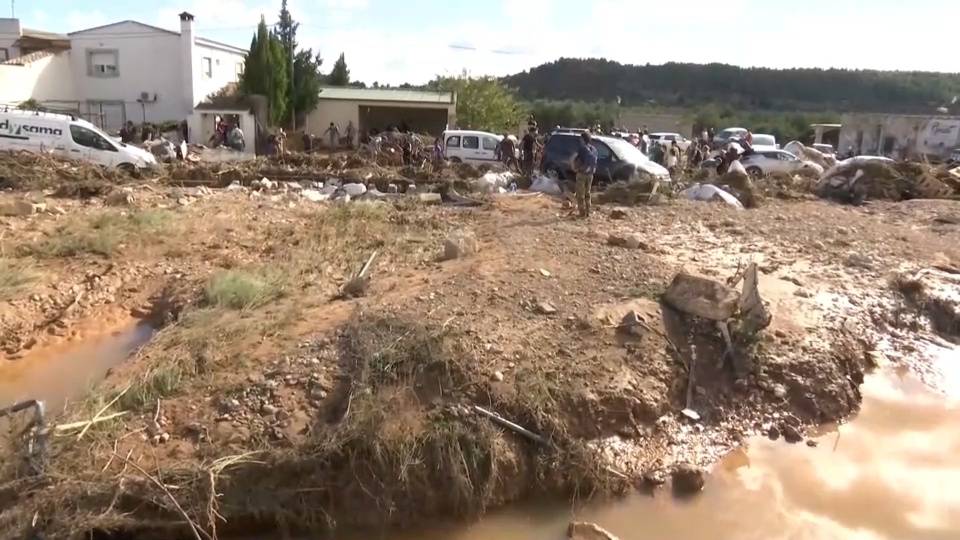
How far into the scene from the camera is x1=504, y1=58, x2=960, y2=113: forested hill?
6625cm

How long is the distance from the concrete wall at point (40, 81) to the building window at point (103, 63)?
78cm

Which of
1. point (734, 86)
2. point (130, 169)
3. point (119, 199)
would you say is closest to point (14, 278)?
point (119, 199)

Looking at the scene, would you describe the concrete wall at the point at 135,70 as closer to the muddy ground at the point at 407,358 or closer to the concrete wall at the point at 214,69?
the concrete wall at the point at 214,69

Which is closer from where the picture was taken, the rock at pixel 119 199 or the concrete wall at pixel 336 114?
the rock at pixel 119 199

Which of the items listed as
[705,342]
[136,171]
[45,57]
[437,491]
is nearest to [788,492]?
[705,342]

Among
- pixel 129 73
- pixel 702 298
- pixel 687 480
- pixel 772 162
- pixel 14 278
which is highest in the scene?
pixel 129 73

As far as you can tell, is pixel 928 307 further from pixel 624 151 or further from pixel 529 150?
pixel 529 150

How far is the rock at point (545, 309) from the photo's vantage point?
6.69m

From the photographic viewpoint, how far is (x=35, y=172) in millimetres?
13672

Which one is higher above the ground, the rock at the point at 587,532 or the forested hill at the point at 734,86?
the forested hill at the point at 734,86

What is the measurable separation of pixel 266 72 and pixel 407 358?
81.8ft

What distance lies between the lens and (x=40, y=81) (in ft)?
84.4

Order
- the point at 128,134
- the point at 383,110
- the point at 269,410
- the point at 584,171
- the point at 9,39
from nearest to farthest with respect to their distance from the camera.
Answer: the point at 269,410 → the point at 584,171 → the point at 128,134 → the point at 9,39 → the point at 383,110

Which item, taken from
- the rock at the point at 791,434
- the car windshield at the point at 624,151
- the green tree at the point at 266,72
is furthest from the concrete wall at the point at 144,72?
the rock at the point at 791,434
